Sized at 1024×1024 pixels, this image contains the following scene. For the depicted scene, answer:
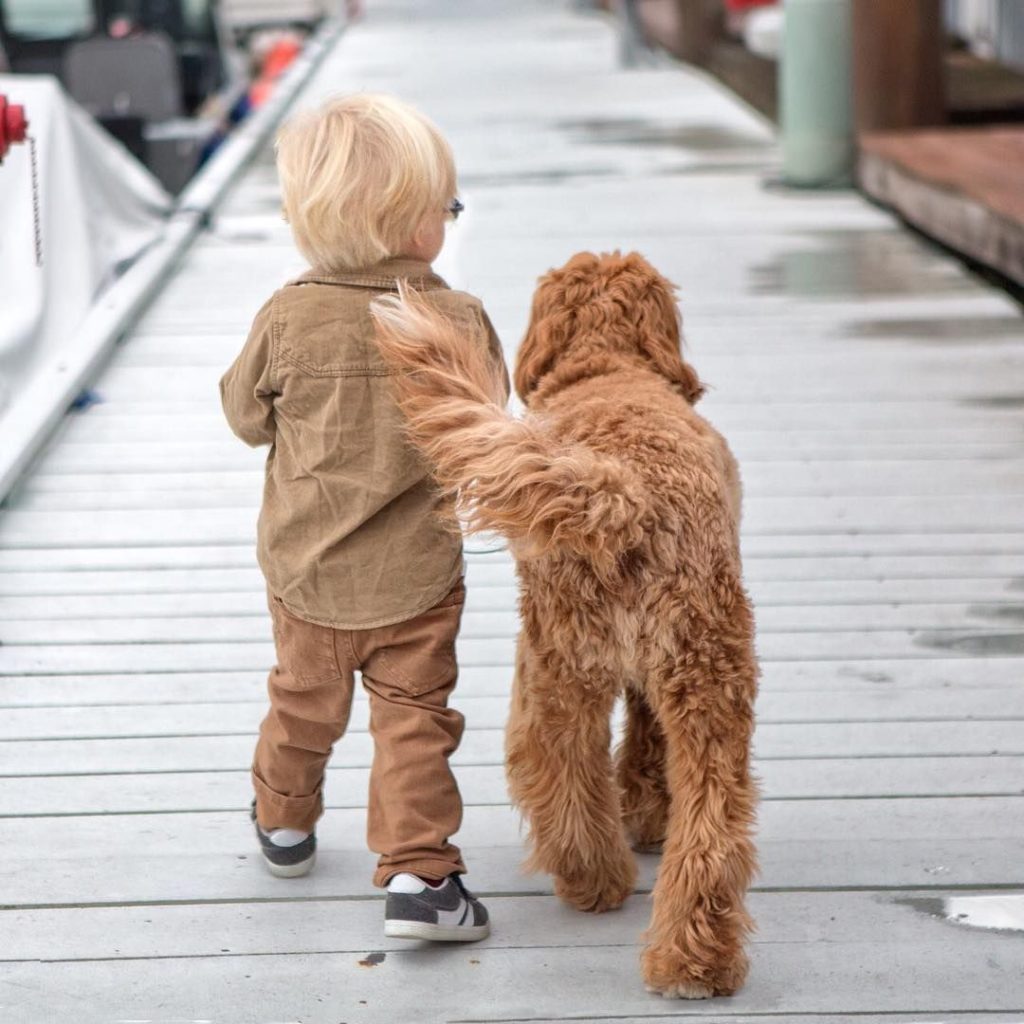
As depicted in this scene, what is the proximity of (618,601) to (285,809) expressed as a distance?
0.72m

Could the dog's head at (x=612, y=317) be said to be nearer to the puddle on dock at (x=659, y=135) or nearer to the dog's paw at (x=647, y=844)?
the dog's paw at (x=647, y=844)

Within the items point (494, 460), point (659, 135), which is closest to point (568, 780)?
point (494, 460)

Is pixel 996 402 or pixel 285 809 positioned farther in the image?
pixel 996 402

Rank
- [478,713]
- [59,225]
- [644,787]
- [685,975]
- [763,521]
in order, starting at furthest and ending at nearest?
[59,225] → [763,521] → [478,713] → [644,787] → [685,975]

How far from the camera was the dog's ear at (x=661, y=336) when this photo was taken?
8.70 feet

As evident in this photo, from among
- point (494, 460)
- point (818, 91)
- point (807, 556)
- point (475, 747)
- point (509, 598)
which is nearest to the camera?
point (494, 460)

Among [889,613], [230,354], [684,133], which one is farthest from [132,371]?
[684,133]

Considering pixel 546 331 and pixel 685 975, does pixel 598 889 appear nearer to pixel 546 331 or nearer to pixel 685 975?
pixel 685 975

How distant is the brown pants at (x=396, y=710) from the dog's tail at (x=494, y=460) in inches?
12.8

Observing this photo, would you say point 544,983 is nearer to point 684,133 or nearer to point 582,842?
point 582,842

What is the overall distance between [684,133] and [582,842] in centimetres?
1005

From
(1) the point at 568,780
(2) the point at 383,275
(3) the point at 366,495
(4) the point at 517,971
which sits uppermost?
(2) the point at 383,275

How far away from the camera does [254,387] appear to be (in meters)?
2.47

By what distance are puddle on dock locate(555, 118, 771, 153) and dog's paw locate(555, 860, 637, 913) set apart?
9024mm
